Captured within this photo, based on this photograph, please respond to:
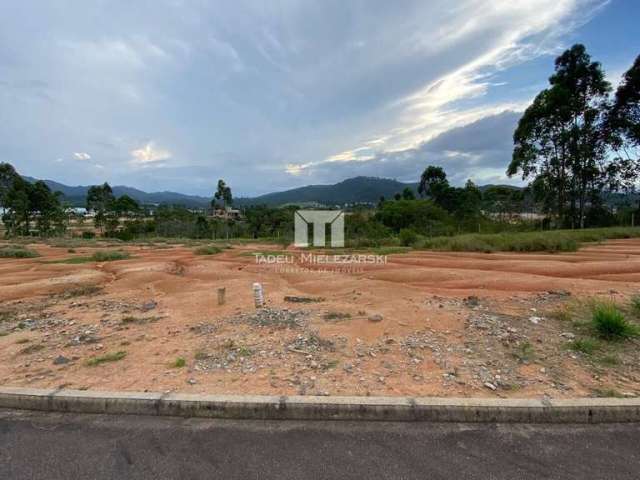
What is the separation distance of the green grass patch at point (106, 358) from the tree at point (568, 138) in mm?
26604

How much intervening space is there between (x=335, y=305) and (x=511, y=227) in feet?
79.0

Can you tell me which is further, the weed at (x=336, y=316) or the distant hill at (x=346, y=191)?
the distant hill at (x=346, y=191)

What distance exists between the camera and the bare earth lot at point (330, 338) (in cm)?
290

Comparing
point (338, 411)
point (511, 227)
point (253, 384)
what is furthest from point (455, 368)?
point (511, 227)

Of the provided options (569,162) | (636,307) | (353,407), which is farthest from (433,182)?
(353,407)

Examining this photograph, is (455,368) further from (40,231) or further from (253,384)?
(40,231)

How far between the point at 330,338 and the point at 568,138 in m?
26.2

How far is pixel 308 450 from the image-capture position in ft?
7.01

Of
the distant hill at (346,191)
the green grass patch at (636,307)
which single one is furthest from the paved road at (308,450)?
the distant hill at (346,191)

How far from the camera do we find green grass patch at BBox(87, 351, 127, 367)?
3.46 meters

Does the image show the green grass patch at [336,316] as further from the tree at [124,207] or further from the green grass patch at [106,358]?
the tree at [124,207]

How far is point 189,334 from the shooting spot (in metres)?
4.39

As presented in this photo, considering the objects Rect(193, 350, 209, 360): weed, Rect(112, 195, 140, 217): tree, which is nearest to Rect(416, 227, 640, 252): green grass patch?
Rect(193, 350, 209, 360): weed

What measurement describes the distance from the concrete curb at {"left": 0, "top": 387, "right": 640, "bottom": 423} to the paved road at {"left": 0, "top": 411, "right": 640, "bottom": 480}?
72 millimetres
